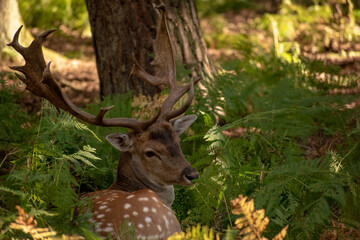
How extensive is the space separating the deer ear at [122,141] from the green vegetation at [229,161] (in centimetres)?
25

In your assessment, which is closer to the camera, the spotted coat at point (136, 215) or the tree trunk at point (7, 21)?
the spotted coat at point (136, 215)

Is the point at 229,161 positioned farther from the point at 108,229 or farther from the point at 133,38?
the point at 133,38

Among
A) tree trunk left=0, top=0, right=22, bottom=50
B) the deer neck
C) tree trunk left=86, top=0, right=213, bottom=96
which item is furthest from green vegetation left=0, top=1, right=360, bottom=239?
tree trunk left=0, top=0, right=22, bottom=50

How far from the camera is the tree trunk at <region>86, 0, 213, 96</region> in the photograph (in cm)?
667

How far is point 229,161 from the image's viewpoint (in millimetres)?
4887

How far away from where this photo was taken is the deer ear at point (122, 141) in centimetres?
505

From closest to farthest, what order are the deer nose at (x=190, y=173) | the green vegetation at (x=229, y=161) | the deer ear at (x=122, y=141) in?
the green vegetation at (x=229, y=161) → the deer nose at (x=190, y=173) → the deer ear at (x=122, y=141)

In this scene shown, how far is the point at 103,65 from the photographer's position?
698 cm

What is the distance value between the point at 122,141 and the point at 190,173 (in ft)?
2.84

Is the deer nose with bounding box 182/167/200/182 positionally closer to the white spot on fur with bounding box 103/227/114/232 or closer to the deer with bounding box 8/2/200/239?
the deer with bounding box 8/2/200/239

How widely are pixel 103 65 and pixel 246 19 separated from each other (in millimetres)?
7809

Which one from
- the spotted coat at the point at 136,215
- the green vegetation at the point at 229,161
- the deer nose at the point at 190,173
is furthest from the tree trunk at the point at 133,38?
the spotted coat at the point at 136,215

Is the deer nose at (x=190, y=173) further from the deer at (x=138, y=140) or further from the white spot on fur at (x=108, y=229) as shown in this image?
the white spot on fur at (x=108, y=229)

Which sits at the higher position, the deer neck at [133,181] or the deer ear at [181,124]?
the deer ear at [181,124]
